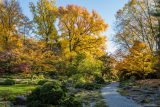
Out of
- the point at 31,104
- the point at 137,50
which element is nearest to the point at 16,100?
the point at 31,104

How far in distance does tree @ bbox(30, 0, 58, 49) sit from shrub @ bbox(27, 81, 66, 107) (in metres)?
26.4

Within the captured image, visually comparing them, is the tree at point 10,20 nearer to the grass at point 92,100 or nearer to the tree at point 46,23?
the tree at point 46,23

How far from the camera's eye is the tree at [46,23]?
141 ft

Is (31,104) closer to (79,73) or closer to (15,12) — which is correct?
(79,73)

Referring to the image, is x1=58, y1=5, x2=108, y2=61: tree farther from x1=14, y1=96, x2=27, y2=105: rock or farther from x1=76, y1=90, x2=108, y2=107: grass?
x1=14, y1=96, x2=27, y2=105: rock

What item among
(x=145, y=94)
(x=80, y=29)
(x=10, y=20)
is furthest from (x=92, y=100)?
(x=10, y=20)

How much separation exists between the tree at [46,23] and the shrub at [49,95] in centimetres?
2641

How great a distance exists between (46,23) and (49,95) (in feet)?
92.5

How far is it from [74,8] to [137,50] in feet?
32.7

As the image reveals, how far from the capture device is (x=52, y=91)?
16031 mm

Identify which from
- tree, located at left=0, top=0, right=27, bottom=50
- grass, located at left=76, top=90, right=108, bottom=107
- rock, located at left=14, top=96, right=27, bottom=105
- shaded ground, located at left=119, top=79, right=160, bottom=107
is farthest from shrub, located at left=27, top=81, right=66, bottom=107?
tree, located at left=0, top=0, right=27, bottom=50

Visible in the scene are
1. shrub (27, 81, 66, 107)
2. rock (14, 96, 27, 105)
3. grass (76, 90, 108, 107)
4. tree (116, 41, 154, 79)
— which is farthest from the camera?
tree (116, 41, 154, 79)

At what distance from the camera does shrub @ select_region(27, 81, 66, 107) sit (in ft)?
52.4

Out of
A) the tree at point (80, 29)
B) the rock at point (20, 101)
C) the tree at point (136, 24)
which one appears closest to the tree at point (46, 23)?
the tree at point (80, 29)
